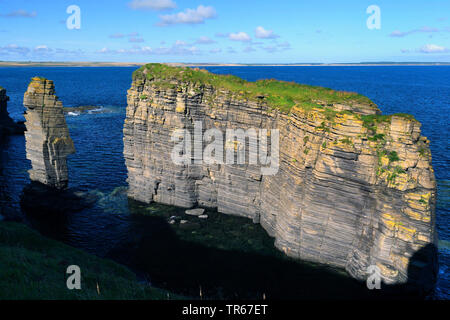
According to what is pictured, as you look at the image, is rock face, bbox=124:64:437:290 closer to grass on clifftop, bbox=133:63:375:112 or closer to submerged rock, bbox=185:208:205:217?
grass on clifftop, bbox=133:63:375:112

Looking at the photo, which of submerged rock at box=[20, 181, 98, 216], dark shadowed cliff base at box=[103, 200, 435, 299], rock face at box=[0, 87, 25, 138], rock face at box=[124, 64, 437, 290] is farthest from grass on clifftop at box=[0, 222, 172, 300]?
rock face at box=[0, 87, 25, 138]

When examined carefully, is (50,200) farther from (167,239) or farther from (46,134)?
(167,239)

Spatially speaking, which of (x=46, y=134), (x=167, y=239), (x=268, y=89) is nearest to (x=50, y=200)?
(x=46, y=134)

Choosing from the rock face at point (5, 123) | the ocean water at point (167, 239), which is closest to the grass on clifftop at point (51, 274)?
the ocean water at point (167, 239)

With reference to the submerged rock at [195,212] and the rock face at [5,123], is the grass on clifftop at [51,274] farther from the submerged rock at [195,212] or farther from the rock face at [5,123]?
the rock face at [5,123]

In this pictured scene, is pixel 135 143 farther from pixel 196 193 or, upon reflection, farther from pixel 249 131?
pixel 249 131

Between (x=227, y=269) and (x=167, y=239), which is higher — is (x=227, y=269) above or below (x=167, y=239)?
below
